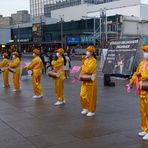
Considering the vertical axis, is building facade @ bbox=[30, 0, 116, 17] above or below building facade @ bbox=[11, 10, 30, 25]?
above

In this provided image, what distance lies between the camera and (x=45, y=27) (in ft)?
270

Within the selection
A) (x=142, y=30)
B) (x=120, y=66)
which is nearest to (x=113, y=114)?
(x=120, y=66)

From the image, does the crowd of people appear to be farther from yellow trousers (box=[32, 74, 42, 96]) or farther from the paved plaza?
the paved plaza

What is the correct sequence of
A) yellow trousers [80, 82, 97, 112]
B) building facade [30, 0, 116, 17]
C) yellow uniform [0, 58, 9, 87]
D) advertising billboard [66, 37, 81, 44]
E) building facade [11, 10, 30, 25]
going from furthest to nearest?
building facade [11, 10, 30, 25]
building facade [30, 0, 116, 17]
advertising billboard [66, 37, 81, 44]
yellow uniform [0, 58, 9, 87]
yellow trousers [80, 82, 97, 112]

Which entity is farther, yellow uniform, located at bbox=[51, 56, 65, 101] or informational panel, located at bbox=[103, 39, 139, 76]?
informational panel, located at bbox=[103, 39, 139, 76]

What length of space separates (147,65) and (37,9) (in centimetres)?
13059

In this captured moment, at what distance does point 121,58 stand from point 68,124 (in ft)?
33.7

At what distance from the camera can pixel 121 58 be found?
1867cm

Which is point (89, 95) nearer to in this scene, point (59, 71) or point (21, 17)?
point (59, 71)

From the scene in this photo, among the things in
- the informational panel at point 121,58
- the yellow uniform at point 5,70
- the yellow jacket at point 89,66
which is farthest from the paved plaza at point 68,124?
the informational panel at point 121,58

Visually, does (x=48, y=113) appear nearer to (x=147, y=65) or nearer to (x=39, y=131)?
(x=39, y=131)

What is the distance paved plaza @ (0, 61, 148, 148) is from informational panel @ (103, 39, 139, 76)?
16.4ft

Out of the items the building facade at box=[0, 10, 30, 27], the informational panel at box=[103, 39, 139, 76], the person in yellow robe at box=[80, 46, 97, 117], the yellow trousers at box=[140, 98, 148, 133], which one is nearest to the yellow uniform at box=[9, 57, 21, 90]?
the informational panel at box=[103, 39, 139, 76]

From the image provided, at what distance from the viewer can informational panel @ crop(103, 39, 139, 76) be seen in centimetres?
1836
